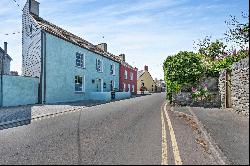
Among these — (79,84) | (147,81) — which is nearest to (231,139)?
(79,84)

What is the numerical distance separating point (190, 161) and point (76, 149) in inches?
111

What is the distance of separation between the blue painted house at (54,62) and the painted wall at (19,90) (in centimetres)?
65

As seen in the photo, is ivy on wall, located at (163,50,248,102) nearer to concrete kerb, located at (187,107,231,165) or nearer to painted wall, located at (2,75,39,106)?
concrete kerb, located at (187,107,231,165)

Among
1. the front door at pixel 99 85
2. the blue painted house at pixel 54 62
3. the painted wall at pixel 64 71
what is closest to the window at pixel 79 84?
the blue painted house at pixel 54 62

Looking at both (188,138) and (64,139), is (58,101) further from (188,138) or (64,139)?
(188,138)

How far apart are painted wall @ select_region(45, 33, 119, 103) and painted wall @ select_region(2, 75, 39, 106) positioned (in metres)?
1.12

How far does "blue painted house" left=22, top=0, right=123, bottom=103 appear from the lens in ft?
75.7

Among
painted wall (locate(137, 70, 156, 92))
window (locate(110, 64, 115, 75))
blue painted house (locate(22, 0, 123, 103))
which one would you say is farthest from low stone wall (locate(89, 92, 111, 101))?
painted wall (locate(137, 70, 156, 92))

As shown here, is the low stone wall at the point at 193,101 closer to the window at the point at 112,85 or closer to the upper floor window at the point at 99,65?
the upper floor window at the point at 99,65

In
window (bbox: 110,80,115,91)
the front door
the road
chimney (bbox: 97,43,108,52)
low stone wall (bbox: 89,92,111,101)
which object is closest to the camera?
the road

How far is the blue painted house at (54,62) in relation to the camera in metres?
23.1

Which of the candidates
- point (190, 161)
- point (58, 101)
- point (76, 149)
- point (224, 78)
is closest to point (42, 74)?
point (58, 101)

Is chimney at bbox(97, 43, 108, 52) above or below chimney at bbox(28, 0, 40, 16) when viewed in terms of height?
below

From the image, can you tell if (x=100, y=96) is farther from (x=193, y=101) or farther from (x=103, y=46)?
(x=103, y=46)
